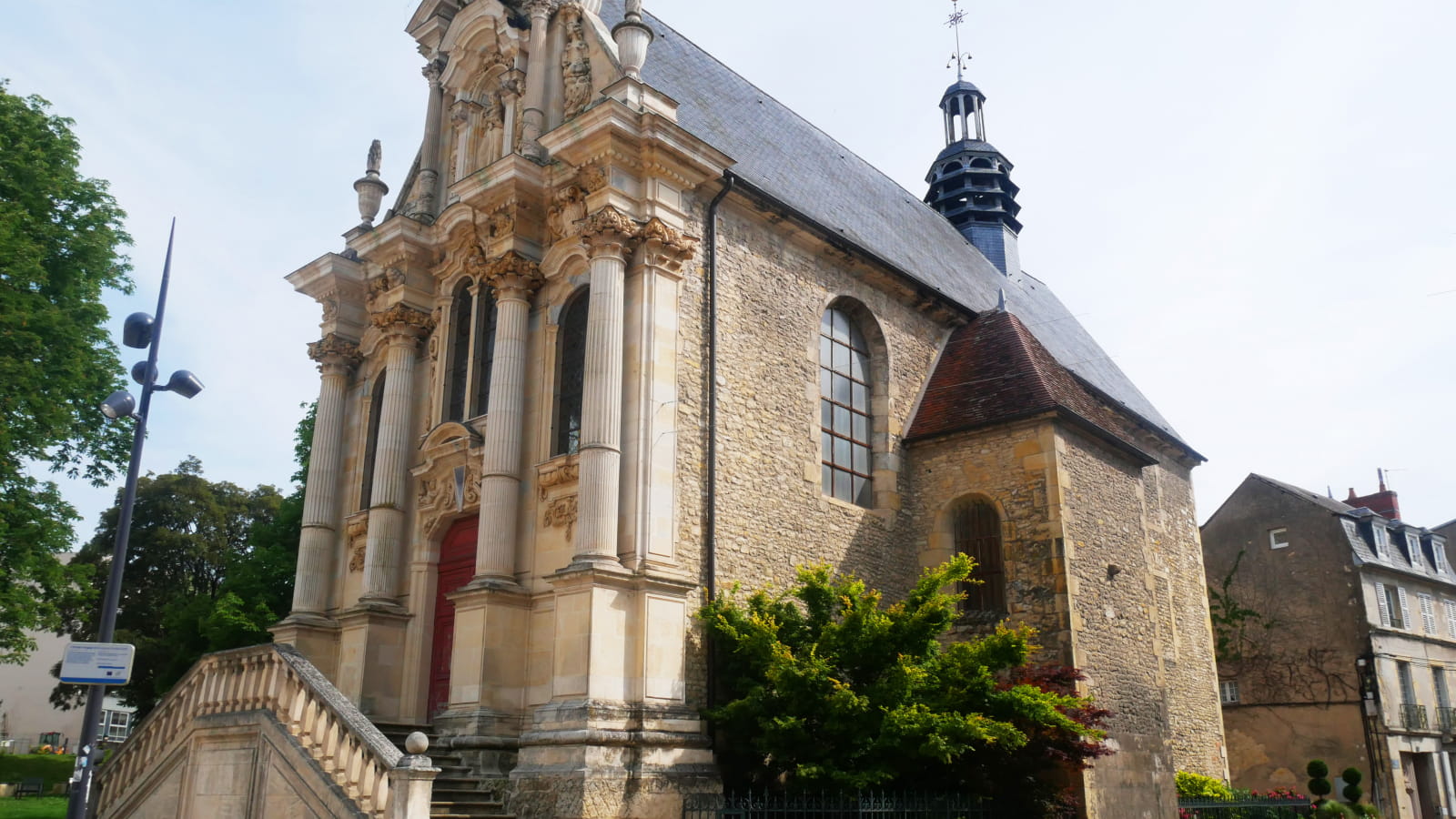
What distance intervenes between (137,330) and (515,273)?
541 cm

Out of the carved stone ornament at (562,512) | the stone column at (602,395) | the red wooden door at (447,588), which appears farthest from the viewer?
the red wooden door at (447,588)

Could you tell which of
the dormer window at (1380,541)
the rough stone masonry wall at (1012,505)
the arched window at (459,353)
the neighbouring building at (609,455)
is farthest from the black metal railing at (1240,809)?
the dormer window at (1380,541)

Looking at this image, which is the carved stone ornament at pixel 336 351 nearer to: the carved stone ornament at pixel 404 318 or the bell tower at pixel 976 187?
the carved stone ornament at pixel 404 318

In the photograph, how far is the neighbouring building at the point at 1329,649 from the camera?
2619 cm

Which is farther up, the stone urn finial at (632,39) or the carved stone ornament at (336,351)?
the stone urn finial at (632,39)

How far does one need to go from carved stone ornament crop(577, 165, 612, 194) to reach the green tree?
335 inches

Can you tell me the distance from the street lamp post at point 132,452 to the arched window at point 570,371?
4828 millimetres

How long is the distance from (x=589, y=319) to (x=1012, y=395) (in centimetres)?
668

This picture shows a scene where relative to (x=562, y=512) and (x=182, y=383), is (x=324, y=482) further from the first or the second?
(x=182, y=383)

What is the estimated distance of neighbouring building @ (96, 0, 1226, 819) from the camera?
461 inches

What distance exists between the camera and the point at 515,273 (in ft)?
46.9

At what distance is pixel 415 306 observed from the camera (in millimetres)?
16328

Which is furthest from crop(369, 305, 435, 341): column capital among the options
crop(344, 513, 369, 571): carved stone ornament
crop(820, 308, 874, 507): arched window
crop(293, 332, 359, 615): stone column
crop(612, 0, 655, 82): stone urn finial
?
crop(820, 308, 874, 507): arched window

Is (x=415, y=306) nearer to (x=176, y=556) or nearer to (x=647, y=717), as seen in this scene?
(x=647, y=717)
